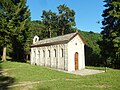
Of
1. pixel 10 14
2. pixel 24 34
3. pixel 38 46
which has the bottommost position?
pixel 38 46

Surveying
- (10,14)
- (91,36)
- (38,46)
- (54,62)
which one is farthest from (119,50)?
(91,36)

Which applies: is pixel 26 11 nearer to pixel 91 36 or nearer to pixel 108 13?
pixel 108 13

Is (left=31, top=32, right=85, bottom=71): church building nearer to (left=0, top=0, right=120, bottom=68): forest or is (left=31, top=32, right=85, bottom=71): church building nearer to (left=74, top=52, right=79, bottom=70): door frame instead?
(left=74, top=52, right=79, bottom=70): door frame

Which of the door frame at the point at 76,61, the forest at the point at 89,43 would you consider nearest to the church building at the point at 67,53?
the door frame at the point at 76,61

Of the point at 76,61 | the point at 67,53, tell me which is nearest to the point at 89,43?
the point at 76,61

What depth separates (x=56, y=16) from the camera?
74.8m

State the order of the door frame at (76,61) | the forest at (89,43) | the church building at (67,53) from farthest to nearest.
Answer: the forest at (89,43) → the door frame at (76,61) → the church building at (67,53)

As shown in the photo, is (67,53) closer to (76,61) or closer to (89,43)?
(76,61)

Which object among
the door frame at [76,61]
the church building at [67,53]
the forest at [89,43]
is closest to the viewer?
the church building at [67,53]

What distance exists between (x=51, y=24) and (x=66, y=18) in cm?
628

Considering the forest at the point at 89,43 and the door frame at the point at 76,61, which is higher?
→ the forest at the point at 89,43

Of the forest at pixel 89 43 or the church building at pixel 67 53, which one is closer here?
the church building at pixel 67 53

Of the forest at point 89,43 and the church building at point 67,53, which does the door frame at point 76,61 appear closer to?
the church building at point 67,53

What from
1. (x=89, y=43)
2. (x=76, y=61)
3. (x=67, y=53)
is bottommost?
(x=76, y=61)
